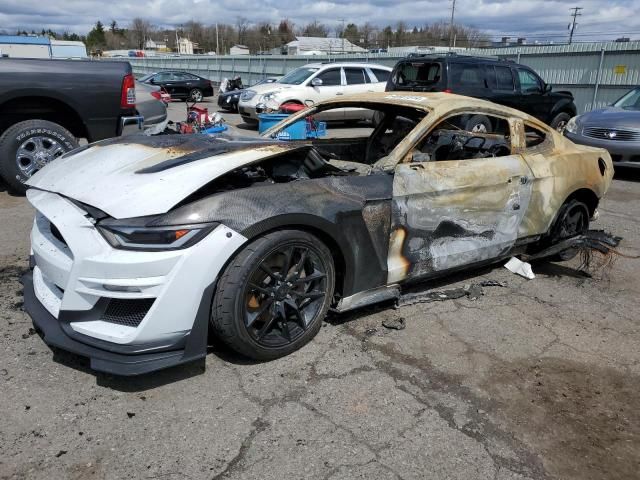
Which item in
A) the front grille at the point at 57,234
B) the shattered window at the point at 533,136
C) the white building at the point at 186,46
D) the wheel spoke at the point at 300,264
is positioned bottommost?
the wheel spoke at the point at 300,264

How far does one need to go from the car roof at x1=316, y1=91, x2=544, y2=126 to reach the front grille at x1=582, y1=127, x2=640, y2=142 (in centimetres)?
513

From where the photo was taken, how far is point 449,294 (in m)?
3.99

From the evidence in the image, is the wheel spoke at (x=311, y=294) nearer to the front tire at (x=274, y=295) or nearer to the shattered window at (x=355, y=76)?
the front tire at (x=274, y=295)

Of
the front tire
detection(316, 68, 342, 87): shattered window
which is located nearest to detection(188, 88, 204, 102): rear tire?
detection(316, 68, 342, 87): shattered window

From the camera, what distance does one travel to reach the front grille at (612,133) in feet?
27.4

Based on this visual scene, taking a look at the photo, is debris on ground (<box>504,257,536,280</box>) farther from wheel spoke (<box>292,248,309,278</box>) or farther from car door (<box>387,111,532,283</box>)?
wheel spoke (<box>292,248,309,278</box>)

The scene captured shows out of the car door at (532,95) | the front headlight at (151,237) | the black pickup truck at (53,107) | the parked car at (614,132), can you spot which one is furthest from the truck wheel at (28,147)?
the car door at (532,95)

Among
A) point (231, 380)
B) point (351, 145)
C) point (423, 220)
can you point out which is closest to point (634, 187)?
point (351, 145)

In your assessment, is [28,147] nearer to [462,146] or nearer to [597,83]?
[462,146]

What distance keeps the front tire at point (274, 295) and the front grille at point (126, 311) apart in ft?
1.19

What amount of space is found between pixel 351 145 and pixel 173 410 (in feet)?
10.3

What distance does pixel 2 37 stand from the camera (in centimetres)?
1659

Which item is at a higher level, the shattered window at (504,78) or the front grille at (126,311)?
the shattered window at (504,78)

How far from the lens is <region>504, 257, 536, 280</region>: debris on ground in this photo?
14.8 ft
